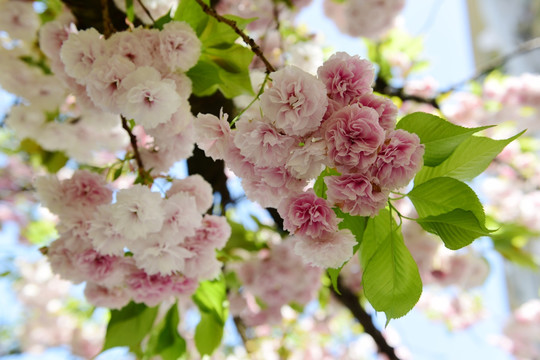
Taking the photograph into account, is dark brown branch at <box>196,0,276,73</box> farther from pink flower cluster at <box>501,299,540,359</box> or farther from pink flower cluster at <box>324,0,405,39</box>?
pink flower cluster at <box>501,299,540,359</box>

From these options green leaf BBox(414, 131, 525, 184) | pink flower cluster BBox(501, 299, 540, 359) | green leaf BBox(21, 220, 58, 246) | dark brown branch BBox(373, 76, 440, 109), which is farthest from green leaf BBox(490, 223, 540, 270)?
green leaf BBox(21, 220, 58, 246)

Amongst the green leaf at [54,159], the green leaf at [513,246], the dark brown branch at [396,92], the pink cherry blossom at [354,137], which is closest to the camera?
the pink cherry blossom at [354,137]

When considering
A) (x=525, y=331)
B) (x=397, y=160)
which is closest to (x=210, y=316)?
(x=397, y=160)

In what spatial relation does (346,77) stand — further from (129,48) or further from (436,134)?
(129,48)

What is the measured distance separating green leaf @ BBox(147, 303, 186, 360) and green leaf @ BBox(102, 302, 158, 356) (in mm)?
64

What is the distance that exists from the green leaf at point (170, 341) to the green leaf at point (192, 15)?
18.5 inches

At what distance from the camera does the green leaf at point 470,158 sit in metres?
0.39

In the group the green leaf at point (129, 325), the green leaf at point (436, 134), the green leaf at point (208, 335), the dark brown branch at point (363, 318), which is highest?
the green leaf at point (436, 134)

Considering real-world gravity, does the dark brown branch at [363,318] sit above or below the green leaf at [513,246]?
above

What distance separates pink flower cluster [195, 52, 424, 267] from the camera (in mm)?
338

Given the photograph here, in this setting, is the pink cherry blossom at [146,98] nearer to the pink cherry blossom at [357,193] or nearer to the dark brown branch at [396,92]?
the pink cherry blossom at [357,193]

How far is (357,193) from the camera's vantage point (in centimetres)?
34

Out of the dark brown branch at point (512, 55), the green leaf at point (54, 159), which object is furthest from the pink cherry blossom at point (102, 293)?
the dark brown branch at point (512, 55)

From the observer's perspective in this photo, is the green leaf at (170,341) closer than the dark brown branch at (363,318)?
Yes
